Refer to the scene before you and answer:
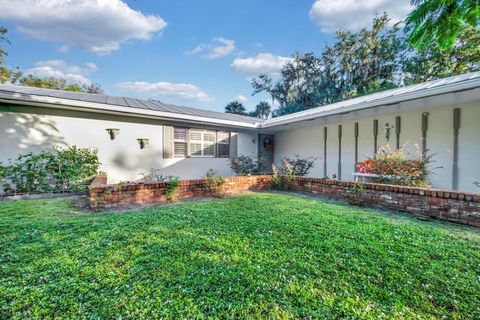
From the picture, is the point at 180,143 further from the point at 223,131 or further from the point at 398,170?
the point at 398,170

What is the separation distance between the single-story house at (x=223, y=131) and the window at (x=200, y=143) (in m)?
0.04

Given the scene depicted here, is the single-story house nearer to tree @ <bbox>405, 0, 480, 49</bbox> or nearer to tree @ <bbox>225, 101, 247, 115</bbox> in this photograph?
tree @ <bbox>405, 0, 480, 49</bbox>

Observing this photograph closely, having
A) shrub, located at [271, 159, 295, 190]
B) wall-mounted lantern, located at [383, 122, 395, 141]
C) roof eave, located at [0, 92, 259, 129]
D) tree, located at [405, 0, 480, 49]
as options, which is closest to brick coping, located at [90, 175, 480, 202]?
shrub, located at [271, 159, 295, 190]

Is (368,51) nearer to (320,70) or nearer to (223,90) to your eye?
(320,70)

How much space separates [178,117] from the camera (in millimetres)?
7215

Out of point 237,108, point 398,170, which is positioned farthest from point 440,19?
point 237,108

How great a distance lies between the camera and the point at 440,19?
176cm

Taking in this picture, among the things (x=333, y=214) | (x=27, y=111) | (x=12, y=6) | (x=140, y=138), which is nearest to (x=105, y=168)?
(x=140, y=138)

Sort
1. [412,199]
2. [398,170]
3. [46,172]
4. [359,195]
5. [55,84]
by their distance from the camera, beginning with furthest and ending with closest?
Result: [55,84] → [46,172] → [398,170] → [359,195] → [412,199]

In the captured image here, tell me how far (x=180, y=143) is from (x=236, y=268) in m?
6.68

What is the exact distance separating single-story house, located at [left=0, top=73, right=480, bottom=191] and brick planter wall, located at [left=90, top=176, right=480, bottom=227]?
8.07 ft

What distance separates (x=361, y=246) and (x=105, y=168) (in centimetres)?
703

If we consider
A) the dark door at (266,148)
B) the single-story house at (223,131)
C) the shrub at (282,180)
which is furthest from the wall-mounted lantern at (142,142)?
the dark door at (266,148)

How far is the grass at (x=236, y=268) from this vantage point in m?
1.53
